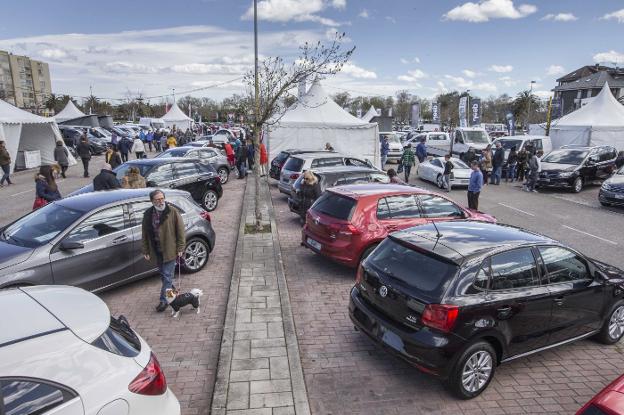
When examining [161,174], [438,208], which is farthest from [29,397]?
[161,174]

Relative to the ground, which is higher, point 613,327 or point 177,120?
point 177,120

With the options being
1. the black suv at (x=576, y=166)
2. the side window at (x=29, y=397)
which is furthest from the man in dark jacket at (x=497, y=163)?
the side window at (x=29, y=397)

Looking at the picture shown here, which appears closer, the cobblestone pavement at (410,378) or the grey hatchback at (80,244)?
the cobblestone pavement at (410,378)

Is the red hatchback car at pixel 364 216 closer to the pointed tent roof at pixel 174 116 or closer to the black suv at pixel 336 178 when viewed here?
the black suv at pixel 336 178

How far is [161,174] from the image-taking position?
11961 mm

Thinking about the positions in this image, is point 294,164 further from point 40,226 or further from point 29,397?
point 29,397

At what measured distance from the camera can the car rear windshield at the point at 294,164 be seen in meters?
13.9

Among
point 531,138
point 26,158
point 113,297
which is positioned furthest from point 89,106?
point 113,297

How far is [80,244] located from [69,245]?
0.44 feet

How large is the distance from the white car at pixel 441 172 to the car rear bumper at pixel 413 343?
42.3 feet

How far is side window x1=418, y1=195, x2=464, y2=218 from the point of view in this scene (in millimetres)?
7998

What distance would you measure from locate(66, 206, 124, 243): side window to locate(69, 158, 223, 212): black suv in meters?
5.03

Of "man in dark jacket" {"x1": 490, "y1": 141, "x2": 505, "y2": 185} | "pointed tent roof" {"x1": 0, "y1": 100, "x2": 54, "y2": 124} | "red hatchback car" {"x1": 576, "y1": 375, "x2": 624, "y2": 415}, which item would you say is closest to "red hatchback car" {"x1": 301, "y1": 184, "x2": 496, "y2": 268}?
"red hatchback car" {"x1": 576, "y1": 375, "x2": 624, "y2": 415}

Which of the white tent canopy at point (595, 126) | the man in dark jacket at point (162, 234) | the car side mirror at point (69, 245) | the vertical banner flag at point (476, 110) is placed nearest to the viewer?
the car side mirror at point (69, 245)
